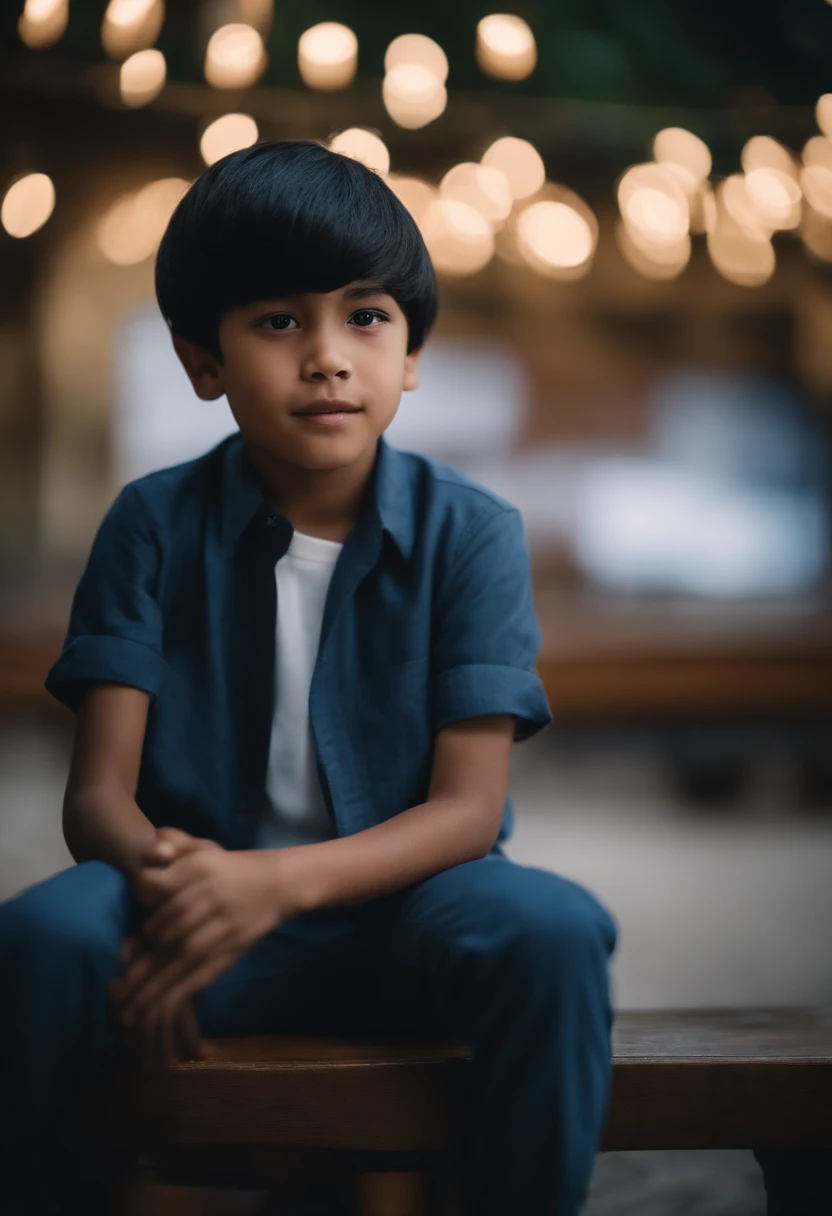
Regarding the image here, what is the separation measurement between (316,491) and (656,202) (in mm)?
1610

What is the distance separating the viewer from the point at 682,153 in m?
2.24

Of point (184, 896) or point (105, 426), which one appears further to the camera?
point (105, 426)

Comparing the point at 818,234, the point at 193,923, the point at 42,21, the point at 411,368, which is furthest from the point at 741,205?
the point at 193,923

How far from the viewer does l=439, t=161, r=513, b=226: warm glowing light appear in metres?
2.50

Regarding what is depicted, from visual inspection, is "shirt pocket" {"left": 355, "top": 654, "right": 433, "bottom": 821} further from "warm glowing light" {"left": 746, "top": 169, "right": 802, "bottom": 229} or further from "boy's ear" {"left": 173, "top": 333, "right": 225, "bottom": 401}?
"warm glowing light" {"left": 746, "top": 169, "right": 802, "bottom": 229}

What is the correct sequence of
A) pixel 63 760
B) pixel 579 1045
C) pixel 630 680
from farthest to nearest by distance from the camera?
pixel 63 760 → pixel 630 680 → pixel 579 1045

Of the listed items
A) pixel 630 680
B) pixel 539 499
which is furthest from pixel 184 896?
pixel 539 499

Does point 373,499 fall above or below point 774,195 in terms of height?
below

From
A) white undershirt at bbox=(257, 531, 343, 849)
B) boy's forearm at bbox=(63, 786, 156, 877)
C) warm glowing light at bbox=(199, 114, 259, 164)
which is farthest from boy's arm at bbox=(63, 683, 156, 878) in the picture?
warm glowing light at bbox=(199, 114, 259, 164)

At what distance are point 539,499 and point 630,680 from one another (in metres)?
1.45

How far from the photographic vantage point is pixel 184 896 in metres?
0.70

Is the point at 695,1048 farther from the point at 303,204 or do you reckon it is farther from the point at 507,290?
the point at 507,290

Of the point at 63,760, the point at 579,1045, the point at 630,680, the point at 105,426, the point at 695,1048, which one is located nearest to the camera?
the point at 579,1045

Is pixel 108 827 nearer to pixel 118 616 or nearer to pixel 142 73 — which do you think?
pixel 118 616
